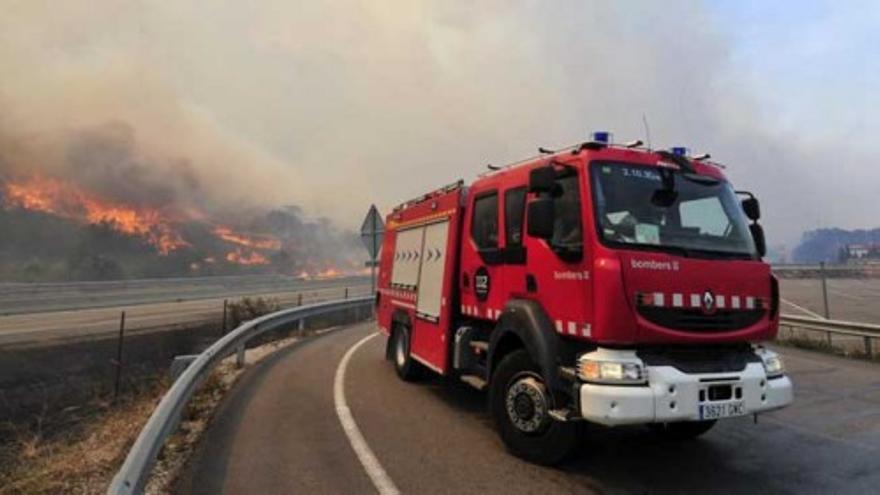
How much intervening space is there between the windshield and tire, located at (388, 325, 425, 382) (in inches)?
185

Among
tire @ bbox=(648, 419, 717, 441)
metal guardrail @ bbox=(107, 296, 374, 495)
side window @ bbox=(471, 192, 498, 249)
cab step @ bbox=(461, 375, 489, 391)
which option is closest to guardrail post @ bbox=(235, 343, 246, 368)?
metal guardrail @ bbox=(107, 296, 374, 495)

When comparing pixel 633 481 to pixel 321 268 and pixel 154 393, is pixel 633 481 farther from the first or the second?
pixel 321 268

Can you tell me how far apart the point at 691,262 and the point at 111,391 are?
9.80m

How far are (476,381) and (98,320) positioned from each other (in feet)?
51.3

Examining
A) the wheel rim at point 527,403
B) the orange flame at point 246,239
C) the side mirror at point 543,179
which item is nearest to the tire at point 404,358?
the wheel rim at point 527,403

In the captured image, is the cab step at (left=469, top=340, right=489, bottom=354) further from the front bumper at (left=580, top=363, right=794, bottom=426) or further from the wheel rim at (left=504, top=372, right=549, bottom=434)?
the front bumper at (left=580, top=363, right=794, bottom=426)

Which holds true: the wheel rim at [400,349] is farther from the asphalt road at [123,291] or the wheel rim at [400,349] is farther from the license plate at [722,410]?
the asphalt road at [123,291]

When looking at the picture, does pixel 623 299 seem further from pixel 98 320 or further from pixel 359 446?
pixel 98 320

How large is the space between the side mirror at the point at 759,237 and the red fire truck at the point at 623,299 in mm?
13

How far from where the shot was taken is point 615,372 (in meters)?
5.39

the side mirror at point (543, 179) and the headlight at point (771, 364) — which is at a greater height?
the side mirror at point (543, 179)

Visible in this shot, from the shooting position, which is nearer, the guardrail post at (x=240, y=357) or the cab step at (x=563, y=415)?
the cab step at (x=563, y=415)

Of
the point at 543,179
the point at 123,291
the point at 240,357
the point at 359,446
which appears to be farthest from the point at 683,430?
the point at 123,291

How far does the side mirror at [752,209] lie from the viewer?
6945 millimetres
